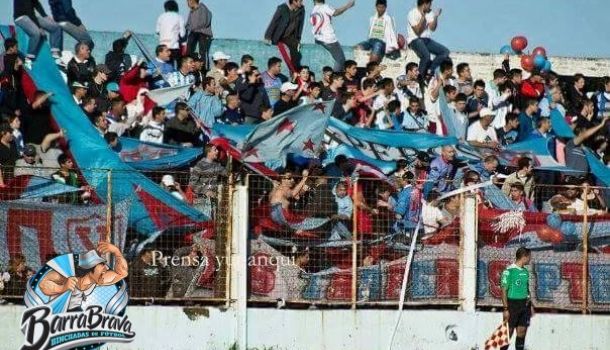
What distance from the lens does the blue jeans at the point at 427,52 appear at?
1062 inches

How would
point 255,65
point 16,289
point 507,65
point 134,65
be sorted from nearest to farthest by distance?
point 16,289
point 134,65
point 255,65
point 507,65

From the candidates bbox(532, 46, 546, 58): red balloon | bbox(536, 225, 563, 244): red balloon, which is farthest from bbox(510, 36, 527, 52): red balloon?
bbox(536, 225, 563, 244): red balloon

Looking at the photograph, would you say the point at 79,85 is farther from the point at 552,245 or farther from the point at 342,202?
the point at 552,245

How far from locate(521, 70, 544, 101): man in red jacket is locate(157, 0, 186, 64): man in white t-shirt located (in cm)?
606

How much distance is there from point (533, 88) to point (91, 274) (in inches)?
404

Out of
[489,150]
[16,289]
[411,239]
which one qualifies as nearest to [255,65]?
[489,150]

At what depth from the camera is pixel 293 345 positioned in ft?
68.1

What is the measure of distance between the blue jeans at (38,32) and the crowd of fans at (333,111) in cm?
2

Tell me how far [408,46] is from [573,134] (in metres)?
3.35

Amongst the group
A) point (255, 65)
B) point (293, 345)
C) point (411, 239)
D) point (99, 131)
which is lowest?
point (293, 345)

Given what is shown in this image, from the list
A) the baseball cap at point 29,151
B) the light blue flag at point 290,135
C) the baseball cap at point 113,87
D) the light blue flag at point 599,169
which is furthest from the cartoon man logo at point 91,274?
the light blue flag at point 599,169

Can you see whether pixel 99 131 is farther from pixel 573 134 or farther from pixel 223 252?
pixel 573 134

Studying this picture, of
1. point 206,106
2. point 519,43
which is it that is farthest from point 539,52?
point 206,106

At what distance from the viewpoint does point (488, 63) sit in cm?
2862
